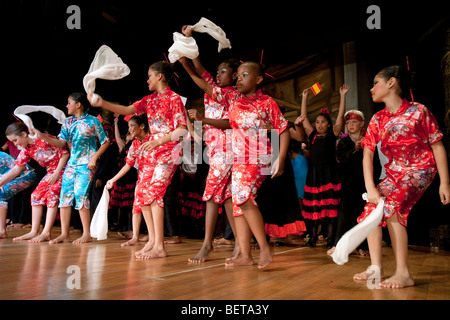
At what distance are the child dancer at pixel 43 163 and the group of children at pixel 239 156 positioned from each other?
0.04ft

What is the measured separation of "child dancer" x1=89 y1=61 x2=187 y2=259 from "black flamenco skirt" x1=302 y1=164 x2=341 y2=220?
1.65m

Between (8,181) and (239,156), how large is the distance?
10.3 feet

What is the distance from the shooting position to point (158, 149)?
2.96m

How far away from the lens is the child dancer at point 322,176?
384cm

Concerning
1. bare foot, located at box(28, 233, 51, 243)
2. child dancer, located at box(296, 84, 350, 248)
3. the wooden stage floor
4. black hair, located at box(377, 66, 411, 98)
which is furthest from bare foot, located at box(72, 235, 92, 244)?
black hair, located at box(377, 66, 411, 98)

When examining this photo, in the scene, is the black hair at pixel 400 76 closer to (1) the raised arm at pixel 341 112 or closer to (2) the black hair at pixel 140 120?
(1) the raised arm at pixel 341 112

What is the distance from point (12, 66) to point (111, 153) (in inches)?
87.3

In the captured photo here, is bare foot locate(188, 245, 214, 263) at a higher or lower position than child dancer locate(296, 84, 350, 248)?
lower

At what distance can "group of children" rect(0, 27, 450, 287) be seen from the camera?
2.03 metres

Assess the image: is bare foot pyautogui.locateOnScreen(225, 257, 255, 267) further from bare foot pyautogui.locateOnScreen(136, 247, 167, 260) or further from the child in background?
the child in background

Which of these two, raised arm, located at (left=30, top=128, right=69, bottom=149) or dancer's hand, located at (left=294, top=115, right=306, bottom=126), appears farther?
raised arm, located at (left=30, top=128, right=69, bottom=149)

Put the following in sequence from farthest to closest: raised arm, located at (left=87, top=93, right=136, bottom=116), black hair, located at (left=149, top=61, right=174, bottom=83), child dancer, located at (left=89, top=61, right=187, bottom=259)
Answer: black hair, located at (left=149, top=61, right=174, bottom=83) → child dancer, located at (left=89, top=61, right=187, bottom=259) → raised arm, located at (left=87, top=93, right=136, bottom=116)

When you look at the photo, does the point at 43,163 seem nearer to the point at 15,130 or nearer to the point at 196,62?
the point at 15,130
